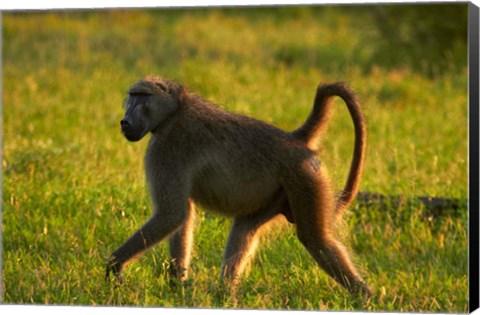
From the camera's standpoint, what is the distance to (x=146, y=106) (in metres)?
5.82

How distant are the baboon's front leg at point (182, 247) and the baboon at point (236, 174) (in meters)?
0.05

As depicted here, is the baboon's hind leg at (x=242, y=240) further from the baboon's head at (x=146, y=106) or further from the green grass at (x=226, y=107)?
the baboon's head at (x=146, y=106)

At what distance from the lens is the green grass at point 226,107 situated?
6.06m

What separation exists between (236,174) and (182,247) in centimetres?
59

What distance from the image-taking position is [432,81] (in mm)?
13062

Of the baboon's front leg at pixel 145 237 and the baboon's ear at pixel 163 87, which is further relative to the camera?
the baboon's ear at pixel 163 87

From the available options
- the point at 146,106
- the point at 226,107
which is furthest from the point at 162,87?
the point at 226,107

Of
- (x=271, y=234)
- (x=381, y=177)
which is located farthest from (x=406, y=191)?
(x=271, y=234)

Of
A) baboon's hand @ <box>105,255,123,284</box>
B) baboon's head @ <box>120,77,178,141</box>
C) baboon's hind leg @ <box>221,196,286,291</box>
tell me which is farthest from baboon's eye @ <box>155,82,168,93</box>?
baboon's hand @ <box>105,255,123,284</box>

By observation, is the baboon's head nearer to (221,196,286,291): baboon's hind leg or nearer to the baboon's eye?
the baboon's eye

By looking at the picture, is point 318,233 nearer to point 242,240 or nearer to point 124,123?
point 242,240

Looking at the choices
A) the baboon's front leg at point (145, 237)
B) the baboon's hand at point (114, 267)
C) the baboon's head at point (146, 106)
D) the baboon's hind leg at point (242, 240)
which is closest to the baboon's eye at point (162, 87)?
the baboon's head at point (146, 106)

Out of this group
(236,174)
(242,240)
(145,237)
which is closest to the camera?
(145,237)

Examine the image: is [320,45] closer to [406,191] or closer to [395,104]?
[395,104]
